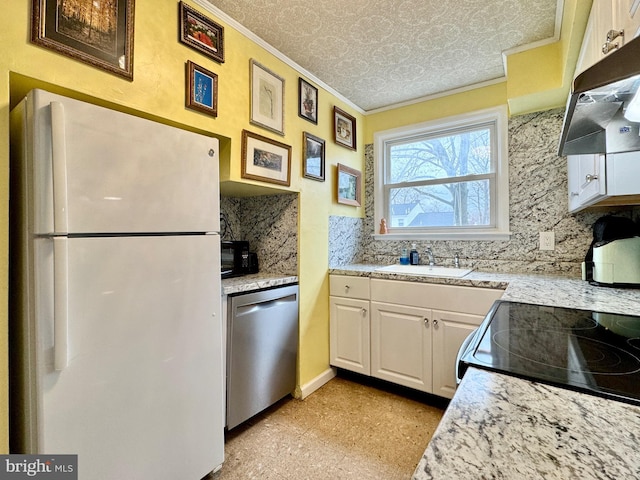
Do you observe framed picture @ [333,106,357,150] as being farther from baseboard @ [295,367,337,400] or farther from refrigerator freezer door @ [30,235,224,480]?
baseboard @ [295,367,337,400]

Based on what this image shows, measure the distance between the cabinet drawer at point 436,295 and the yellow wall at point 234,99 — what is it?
491mm

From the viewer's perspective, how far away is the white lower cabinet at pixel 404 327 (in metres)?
1.94

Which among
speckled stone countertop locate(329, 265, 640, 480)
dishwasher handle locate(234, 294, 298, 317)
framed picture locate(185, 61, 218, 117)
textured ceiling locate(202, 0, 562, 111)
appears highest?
textured ceiling locate(202, 0, 562, 111)

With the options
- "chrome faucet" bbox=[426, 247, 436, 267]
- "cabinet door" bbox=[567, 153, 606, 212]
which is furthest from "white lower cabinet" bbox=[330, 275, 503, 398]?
"cabinet door" bbox=[567, 153, 606, 212]

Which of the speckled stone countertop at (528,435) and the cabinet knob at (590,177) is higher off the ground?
the cabinet knob at (590,177)

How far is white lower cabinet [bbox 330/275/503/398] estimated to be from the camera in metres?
1.94

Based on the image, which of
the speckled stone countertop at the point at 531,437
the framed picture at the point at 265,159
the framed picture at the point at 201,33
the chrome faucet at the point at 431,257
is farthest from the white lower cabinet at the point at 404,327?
the framed picture at the point at 201,33

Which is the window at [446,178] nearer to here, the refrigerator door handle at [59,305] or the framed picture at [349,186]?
the framed picture at [349,186]

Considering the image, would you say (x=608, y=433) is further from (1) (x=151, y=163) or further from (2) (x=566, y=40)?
(2) (x=566, y=40)

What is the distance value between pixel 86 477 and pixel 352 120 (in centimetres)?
277

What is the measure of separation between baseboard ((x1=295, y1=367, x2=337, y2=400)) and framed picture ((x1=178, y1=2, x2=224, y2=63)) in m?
2.15

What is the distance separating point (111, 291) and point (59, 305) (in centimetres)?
16

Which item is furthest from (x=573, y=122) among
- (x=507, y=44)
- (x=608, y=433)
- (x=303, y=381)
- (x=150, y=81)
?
(x=303, y=381)

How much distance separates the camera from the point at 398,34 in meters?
1.79
